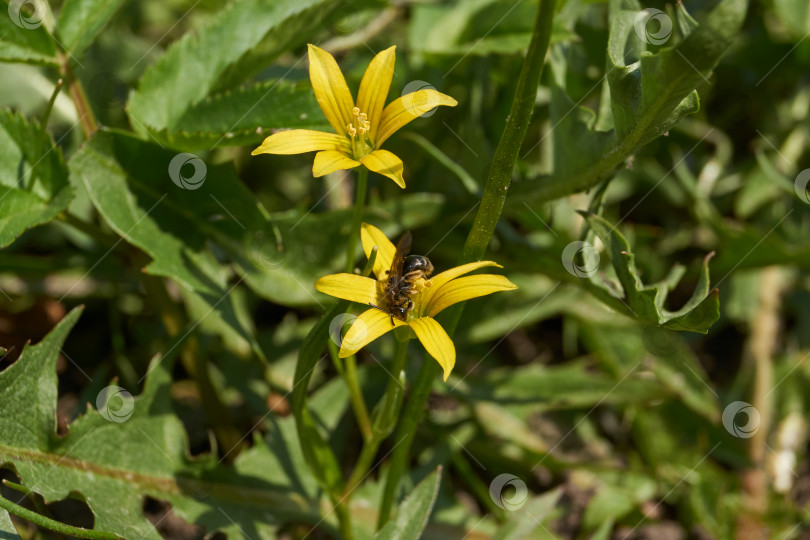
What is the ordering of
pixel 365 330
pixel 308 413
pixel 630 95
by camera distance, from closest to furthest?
pixel 365 330 < pixel 630 95 < pixel 308 413

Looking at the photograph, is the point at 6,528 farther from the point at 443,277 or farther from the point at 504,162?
the point at 504,162

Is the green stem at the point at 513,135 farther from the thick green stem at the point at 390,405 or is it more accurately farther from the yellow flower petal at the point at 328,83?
the yellow flower petal at the point at 328,83

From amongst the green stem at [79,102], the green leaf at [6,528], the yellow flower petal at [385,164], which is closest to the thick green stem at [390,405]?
the yellow flower petal at [385,164]

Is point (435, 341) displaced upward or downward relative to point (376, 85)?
downward

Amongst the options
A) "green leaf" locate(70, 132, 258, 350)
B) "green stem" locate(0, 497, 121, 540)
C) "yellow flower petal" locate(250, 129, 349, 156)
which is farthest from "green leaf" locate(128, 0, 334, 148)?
"green stem" locate(0, 497, 121, 540)

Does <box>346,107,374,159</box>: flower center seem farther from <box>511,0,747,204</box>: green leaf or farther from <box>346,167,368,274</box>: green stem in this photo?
<box>511,0,747,204</box>: green leaf

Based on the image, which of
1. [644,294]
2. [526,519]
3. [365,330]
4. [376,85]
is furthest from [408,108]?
[526,519]
